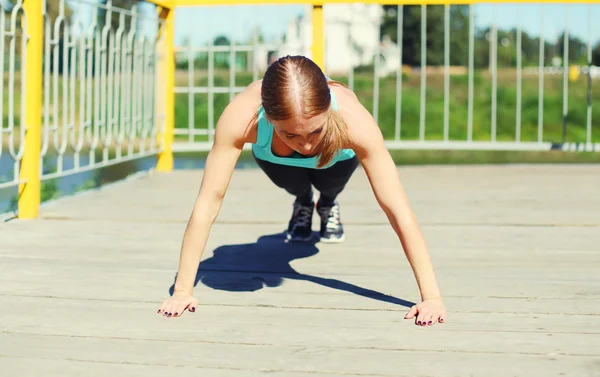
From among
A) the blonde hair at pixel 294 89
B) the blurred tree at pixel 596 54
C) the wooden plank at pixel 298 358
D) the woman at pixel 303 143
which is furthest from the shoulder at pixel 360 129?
the blurred tree at pixel 596 54

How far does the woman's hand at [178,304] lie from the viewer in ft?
6.79

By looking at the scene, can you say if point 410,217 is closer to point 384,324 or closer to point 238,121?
point 384,324

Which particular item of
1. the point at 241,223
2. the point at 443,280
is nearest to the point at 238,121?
the point at 443,280

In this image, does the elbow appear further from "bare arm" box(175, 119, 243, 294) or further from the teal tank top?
"bare arm" box(175, 119, 243, 294)

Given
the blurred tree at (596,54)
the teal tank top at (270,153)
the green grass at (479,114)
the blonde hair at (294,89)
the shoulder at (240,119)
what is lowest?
the green grass at (479,114)

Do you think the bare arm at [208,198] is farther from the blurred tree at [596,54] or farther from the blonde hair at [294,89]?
the blurred tree at [596,54]

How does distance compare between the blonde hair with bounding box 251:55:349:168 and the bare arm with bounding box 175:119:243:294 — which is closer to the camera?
the blonde hair with bounding box 251:55:349:168

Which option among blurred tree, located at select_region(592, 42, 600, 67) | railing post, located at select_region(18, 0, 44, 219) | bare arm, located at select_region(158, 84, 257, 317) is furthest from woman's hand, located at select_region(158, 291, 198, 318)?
blurred tree, located at select_region(592, 42, 600, 67)

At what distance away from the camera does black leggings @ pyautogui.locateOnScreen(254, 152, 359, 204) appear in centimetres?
277

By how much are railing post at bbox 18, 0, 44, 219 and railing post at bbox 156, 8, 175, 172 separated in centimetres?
186

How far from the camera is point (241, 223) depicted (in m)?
3.55

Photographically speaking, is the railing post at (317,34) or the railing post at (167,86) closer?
the railing post at (317,34)

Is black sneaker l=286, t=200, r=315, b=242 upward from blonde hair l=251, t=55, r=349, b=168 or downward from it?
downward

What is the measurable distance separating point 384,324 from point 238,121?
599mm
